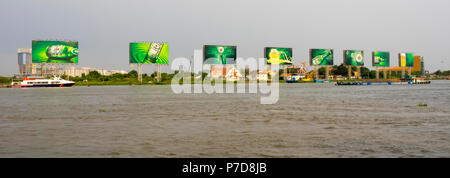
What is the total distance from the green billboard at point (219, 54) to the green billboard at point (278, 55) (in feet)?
30.6

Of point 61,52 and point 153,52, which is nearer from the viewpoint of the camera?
point 61,52

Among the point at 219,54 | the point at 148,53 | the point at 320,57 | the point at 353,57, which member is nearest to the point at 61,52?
the point at 148,53

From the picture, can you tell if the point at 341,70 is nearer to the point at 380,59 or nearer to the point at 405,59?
the point at 405,59

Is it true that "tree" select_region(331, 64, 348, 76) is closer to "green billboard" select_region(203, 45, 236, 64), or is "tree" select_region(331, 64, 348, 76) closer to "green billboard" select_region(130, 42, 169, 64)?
"green billboard" select_region(203, 45, 236, 64)

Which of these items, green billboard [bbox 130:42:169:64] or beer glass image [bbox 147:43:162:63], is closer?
green billboard [bbox 130:42:169:64]

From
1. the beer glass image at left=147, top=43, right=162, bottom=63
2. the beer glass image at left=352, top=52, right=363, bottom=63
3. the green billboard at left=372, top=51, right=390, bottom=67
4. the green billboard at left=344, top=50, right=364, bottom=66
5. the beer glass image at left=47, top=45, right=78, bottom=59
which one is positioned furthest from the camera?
the green billboard at left=372, top=51, right=390, bottom=67

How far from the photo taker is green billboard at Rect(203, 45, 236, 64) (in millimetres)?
87000

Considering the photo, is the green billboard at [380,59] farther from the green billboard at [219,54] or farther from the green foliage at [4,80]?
the green foliage at [4,80]

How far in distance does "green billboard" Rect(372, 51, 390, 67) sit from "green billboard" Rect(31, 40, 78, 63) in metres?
75.4

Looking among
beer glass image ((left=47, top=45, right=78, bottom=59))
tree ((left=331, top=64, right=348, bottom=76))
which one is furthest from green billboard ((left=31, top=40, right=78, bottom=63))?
tree ((left=331, top=64, right=348, bottom=76))

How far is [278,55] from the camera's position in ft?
309

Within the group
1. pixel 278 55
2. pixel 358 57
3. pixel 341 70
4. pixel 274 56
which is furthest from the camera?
pixel 341 70

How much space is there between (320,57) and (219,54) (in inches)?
1097
